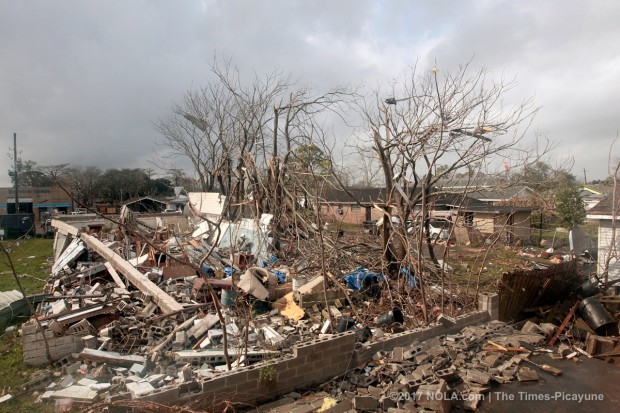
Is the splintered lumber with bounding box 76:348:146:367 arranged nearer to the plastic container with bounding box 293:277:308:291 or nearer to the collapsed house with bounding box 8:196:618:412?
the collapsed house with bounding box 8:196:618:412

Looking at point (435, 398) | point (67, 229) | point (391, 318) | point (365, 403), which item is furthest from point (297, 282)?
point (67, 229)

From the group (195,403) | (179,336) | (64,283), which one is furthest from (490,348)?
(64,283)

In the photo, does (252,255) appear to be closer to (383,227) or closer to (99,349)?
(383,227)

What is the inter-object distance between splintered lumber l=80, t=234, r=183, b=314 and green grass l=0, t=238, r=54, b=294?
6.21ft

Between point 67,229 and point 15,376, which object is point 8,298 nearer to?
point 15,376

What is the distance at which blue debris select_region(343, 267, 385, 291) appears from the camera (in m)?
9.01

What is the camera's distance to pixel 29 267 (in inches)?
563

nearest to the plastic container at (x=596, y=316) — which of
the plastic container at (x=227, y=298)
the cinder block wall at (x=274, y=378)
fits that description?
the cinder block wall at (x=274, y=378)

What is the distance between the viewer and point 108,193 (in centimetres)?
4419

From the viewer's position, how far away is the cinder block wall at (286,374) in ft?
13.3

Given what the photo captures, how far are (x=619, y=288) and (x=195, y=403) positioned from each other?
10614mm

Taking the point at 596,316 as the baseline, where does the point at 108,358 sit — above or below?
below

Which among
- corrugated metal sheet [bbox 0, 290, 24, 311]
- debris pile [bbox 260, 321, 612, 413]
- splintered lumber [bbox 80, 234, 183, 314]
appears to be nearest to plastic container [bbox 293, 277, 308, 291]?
splintered lumber [bbox 80, 234, 183, 314]

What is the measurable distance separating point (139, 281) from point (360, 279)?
531 cm
